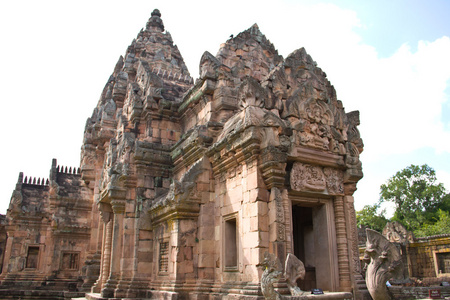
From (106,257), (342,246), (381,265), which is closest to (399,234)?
(342,246)

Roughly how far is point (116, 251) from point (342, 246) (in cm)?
635

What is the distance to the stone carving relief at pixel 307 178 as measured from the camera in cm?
786

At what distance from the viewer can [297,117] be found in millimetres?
8234

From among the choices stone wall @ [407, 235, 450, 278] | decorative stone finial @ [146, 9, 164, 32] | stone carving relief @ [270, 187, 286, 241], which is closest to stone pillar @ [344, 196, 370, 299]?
stone carving relief @ [270, 187, 286, 241]

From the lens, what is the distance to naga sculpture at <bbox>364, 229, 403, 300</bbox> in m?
7.05

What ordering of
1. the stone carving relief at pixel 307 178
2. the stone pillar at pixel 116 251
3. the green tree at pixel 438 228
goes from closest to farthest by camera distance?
the stone carving relief at pixel 307 178 < the stone pillar at pixel 116 251 < the green tree at pixel 438 228

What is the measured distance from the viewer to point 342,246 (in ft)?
26.8

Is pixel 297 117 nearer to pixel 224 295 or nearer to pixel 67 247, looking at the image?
pixel 224 295

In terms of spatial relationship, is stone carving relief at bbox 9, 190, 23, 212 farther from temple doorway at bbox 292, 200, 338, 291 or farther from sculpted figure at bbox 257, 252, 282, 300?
sculpted figure at bbox 257, 252, 282, 300

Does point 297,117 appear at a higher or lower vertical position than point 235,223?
higher

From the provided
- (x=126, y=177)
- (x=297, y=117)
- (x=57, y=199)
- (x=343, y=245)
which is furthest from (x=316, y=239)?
(x=57, y=199)

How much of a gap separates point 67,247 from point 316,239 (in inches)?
678

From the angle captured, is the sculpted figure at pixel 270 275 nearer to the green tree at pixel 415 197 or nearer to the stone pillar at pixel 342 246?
the stone pillar at pixel 342 246

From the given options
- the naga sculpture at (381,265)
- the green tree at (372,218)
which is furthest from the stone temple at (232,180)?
the green tree at (372,218)
